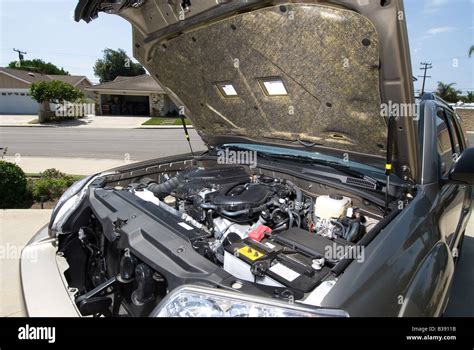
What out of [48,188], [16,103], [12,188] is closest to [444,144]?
[48,188]

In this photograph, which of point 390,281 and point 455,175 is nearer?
point 390,281

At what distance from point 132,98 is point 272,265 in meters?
36.8

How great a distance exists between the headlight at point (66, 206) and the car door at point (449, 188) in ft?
8.61

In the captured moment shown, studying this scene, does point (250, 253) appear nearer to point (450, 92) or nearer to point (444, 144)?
point (444, 144)

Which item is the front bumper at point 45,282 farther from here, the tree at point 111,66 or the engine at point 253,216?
the tree at point 111,66

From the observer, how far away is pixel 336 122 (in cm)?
236

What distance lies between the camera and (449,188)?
7.85 ft

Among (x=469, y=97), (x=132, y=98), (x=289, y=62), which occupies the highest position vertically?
(x=469, y=97)

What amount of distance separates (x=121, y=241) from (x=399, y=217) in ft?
5.07
